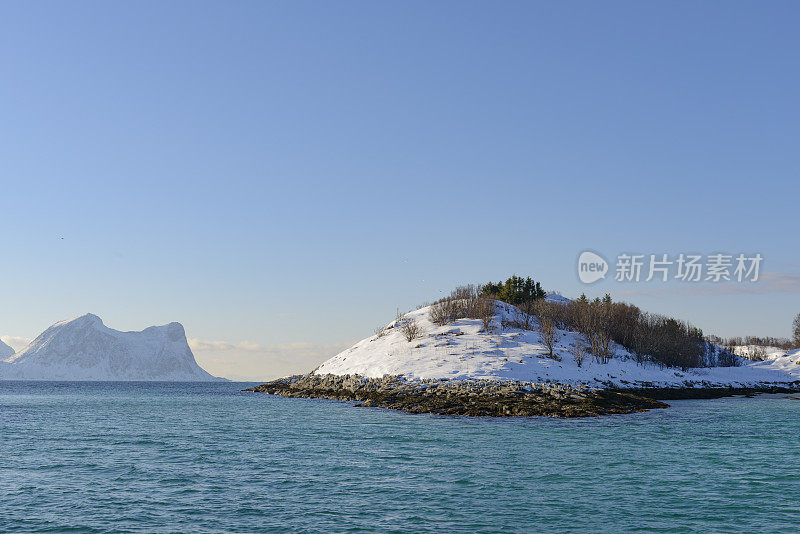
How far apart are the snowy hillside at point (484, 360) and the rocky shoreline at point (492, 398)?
109 inches

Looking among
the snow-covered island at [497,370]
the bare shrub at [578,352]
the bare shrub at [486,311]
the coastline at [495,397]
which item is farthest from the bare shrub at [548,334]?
the coastline at [495,397]

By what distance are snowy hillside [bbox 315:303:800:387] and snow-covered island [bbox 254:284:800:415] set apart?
Result: 14cm

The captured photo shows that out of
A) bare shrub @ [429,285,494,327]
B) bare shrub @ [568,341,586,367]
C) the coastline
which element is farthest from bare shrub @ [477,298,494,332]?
the coastline

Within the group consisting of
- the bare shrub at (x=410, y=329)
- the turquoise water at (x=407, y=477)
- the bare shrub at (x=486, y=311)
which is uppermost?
the bare shrub at (x=486, y=311)

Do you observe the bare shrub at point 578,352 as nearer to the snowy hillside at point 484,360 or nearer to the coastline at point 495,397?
the snowy hillside at point 484,360

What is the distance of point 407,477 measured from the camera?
1029 inches

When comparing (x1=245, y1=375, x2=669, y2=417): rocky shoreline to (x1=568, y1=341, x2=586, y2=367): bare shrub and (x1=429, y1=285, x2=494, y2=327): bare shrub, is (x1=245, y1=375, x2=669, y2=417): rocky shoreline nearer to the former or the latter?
(x1=568, y1=341, x2=586, y2=367): bare shrub

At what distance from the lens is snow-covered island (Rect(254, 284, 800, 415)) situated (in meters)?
62.2

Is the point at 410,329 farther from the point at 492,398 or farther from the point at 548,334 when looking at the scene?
the point at 492,398

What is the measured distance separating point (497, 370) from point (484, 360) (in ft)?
14.5

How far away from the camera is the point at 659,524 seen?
1862 centimetres

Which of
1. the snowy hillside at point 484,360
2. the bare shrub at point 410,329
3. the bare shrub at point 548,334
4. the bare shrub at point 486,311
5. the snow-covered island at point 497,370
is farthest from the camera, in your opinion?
the bare shrub at point 486,311

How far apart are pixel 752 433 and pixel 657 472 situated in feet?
67.8

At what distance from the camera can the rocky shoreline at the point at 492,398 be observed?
2142 inches
